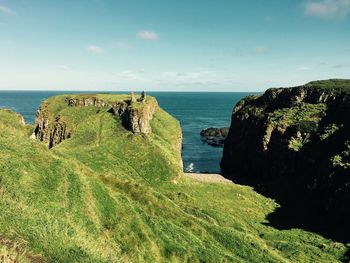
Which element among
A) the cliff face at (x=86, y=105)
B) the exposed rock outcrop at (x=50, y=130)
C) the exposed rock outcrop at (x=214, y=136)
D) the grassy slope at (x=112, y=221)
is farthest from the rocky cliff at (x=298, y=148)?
the exposed rock outcrop at (x=50, y=130)

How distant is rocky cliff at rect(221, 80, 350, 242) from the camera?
8719cm

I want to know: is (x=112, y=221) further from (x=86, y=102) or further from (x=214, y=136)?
(x=214, y=136)

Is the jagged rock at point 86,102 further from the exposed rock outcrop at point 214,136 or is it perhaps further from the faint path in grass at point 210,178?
the exposed rock outcrop at point 214,136

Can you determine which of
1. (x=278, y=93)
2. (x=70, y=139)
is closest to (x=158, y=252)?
(x=70, y=139)

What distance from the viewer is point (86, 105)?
13150 cm

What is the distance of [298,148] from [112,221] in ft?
235

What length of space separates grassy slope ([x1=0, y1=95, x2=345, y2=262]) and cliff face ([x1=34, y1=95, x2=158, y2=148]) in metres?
30.9

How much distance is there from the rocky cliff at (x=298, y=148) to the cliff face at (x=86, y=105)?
110 ft

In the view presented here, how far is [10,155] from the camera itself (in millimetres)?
48844

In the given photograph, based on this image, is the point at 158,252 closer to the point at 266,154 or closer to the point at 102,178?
the point at 102,178

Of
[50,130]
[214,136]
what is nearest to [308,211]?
[50,130]

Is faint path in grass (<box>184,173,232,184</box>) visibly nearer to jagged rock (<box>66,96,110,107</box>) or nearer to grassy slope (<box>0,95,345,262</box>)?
grassy slope (<box>0,95,345,262</box>)

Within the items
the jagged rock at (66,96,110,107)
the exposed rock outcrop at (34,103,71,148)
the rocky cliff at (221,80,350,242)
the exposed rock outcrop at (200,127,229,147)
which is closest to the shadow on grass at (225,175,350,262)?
the rocky cliff at (221,80,350,242)

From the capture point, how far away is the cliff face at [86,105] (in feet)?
365
